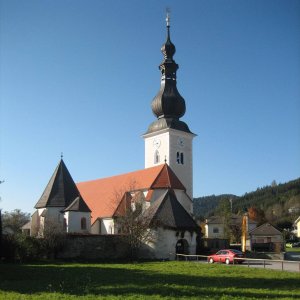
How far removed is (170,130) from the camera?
5738 centimetres

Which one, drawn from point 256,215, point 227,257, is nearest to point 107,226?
point 227,257

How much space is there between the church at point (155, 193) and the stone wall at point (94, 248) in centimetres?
236

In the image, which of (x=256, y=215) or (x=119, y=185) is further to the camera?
(x=256, y=215)

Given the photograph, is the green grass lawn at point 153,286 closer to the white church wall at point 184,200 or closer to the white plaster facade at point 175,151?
the white church wall at point 184,200

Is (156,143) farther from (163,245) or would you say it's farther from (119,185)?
(163,245)

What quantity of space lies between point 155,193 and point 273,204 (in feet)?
351

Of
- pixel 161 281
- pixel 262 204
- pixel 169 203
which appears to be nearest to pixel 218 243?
pixel 169 203

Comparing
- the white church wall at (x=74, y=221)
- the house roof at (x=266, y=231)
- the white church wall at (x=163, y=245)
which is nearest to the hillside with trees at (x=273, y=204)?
the house roof at (x=266, y=231)

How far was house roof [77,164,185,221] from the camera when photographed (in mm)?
50531

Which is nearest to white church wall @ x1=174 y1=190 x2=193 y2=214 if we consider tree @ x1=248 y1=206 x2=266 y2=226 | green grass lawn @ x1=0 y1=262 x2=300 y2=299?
green grass lawn @ x1=0 y1=262 x2=300 y2=299

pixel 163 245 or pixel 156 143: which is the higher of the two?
pixel 156 143

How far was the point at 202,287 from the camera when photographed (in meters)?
18.1

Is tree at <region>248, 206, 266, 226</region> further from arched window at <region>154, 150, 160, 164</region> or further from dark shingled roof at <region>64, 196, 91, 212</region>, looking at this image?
dark shingled roof at <region>64, 196, 91, 212</region>

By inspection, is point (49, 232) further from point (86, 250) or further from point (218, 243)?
point (218, 243)
